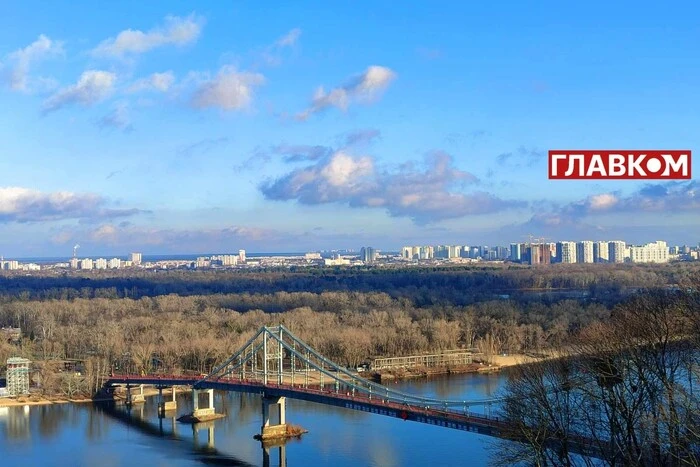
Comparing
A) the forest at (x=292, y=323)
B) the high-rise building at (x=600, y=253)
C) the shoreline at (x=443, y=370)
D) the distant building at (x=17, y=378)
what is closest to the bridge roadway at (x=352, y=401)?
the distant building at (x=17, y=378)

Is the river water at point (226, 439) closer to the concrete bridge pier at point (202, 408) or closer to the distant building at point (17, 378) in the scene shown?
the concrete bridge pier at point (202, 408)

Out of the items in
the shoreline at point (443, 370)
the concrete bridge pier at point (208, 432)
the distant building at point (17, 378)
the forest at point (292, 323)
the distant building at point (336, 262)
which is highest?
the distant building at point (336, 262)

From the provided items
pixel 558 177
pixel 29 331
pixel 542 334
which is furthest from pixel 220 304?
pixel 558 177

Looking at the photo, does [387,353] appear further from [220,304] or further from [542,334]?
[220,304]

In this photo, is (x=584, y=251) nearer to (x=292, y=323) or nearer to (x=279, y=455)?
(x=292, y=323)

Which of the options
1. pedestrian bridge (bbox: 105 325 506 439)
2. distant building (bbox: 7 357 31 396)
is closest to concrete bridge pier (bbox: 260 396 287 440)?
pedestrian bridge (bbox: 105 325 506 439)

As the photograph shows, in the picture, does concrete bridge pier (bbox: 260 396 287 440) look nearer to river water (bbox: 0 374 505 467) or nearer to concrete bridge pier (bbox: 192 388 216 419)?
river water (bbox: 0 374 505 467)

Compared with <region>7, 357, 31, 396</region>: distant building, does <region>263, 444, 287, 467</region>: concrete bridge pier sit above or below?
below
